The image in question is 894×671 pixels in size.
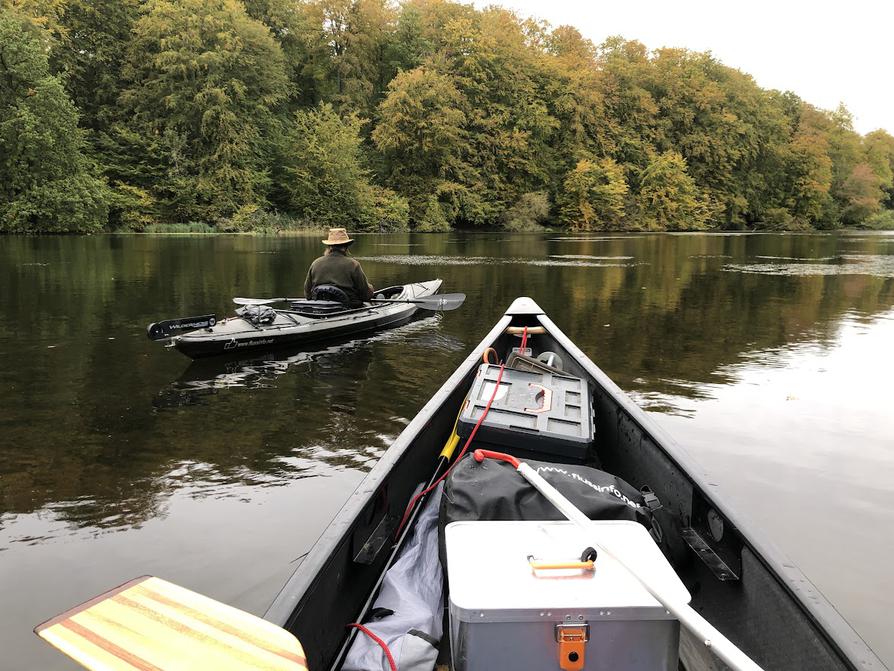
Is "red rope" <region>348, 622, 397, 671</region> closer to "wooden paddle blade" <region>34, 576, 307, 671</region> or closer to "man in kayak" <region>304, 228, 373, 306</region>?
"wooden paddle blade" <region>34, 576, 307, 671</region>

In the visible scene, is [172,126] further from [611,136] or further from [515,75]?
[611,136]

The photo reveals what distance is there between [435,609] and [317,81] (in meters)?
49.6

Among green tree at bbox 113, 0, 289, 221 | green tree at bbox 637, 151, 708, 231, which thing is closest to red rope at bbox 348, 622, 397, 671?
green tree at bbox 113, 0, 289, 221

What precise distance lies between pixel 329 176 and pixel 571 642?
131 feet

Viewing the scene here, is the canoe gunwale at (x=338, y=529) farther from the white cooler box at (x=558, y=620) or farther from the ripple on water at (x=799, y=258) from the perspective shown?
the ripple on water at (x=799, y=258)

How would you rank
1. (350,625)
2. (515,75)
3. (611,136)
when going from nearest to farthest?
(350,625) → (515,75) → (611,136)

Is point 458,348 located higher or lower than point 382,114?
lower

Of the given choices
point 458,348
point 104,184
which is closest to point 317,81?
point 104,184

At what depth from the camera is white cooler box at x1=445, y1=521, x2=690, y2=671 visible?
171 centimetres

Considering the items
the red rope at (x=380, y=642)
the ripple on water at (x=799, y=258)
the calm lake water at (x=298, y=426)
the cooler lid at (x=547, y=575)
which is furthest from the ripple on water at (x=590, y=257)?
the red rope at (x=380, y=642)

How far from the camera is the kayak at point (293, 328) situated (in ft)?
23.4

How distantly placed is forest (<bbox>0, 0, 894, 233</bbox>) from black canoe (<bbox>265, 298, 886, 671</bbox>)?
3335cm

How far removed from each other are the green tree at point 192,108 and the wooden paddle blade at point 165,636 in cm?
3735

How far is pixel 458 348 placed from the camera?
8.62 meters
